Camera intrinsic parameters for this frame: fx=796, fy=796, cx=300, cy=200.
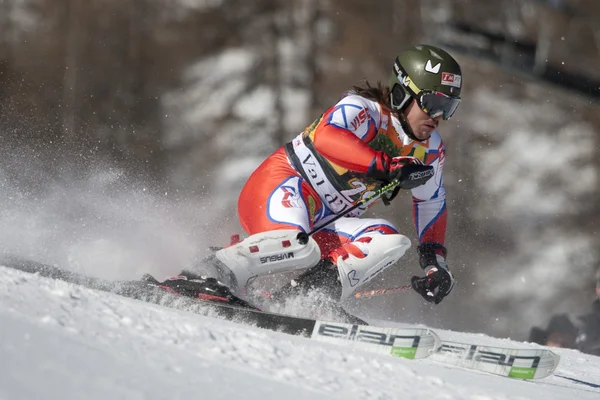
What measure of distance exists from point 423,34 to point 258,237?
10.0 meters

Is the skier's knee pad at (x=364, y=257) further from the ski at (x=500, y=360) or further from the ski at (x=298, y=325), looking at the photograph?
the ski at (x=500, y=360)

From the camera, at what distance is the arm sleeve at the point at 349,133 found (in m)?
3.78

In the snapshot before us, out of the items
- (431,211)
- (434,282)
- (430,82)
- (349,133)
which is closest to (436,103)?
(430,82)

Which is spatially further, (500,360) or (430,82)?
(430,82)

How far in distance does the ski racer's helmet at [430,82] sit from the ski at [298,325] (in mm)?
1392

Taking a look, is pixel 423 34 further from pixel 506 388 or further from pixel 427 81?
pixel 506 388

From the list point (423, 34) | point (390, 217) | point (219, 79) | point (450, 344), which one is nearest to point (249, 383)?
point (450, 344)

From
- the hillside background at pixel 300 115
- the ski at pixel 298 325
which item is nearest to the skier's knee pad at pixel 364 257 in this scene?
the ski at pixel 298 325

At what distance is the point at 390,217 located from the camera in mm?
11961

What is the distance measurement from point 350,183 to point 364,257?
1.59 feet

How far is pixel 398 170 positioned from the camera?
12.1ft

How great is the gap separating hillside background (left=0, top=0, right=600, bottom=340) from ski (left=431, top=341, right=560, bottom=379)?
310 centimetres

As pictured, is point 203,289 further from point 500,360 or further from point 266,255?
point 500,360

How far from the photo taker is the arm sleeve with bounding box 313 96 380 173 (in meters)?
3.78
